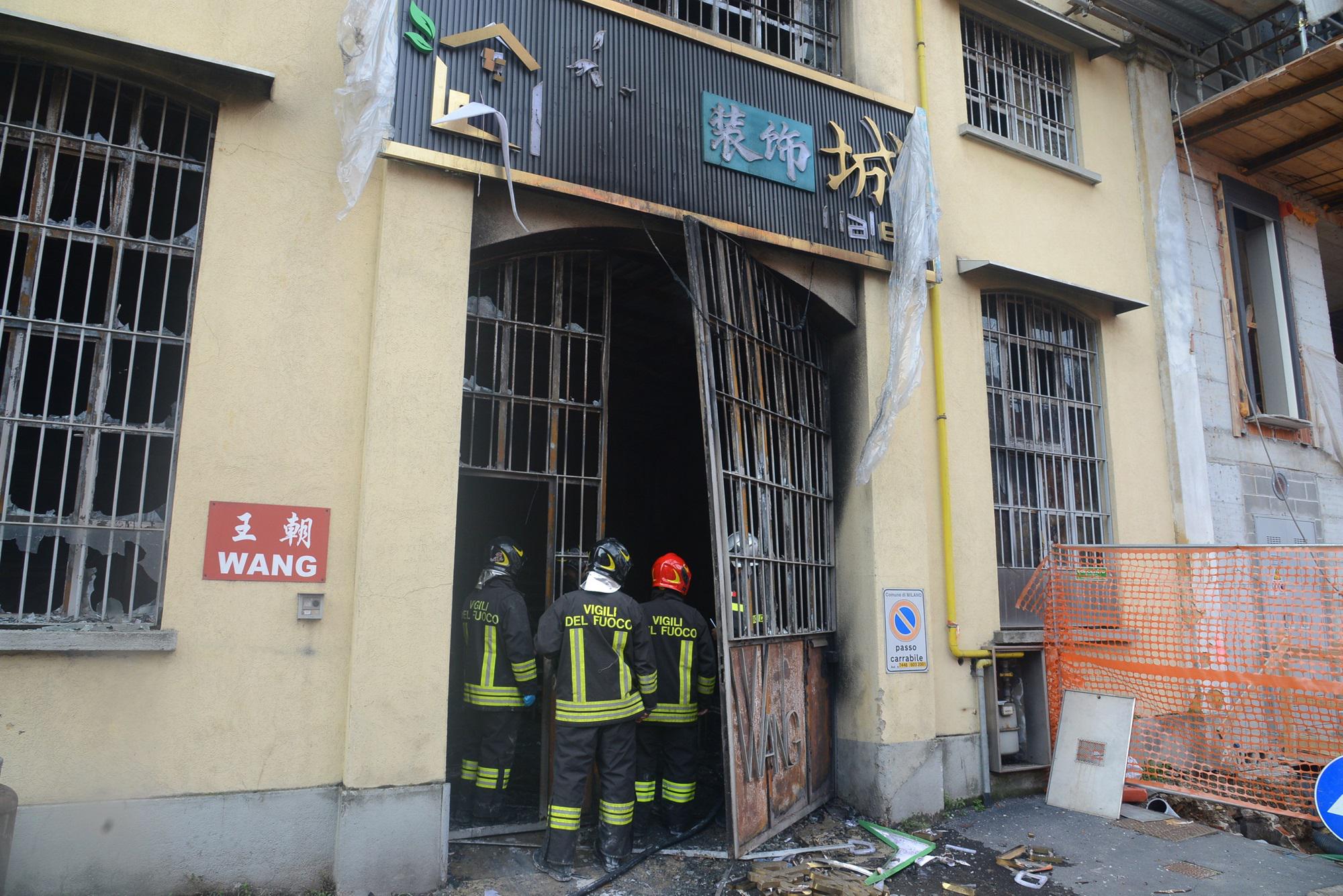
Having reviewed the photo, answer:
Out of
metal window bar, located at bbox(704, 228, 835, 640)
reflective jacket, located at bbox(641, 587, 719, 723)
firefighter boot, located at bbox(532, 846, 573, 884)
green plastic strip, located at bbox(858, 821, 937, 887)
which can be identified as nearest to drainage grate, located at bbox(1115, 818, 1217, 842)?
green plastic strip, located at bbox(858, 821, 937, 887)

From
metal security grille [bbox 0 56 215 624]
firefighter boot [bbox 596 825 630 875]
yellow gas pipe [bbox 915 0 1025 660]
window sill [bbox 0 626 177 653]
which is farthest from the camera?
yellow gas pipe [bbox 915 0 1025 660]

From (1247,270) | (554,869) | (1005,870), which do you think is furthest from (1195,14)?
(554,869)

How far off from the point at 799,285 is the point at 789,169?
94 centimetres

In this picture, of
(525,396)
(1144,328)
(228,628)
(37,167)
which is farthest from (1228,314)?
(37,167)

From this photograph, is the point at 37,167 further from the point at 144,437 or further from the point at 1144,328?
the point at 1144,328

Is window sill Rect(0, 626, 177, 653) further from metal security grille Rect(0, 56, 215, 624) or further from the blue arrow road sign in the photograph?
the blue arrow road sign

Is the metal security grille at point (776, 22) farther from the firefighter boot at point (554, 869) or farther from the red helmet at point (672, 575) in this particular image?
the firefighter boot at point (554, 869)

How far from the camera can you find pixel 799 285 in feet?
23.9

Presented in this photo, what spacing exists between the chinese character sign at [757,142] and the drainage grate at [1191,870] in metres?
5.56

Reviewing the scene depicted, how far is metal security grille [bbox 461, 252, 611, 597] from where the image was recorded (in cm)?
625

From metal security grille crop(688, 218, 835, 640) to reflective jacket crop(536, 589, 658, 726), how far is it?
0.76m

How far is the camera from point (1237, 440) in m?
9.53

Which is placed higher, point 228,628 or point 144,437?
point 144,437

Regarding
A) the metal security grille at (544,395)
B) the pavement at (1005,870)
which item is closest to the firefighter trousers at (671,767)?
the pavement at (1005,870)
